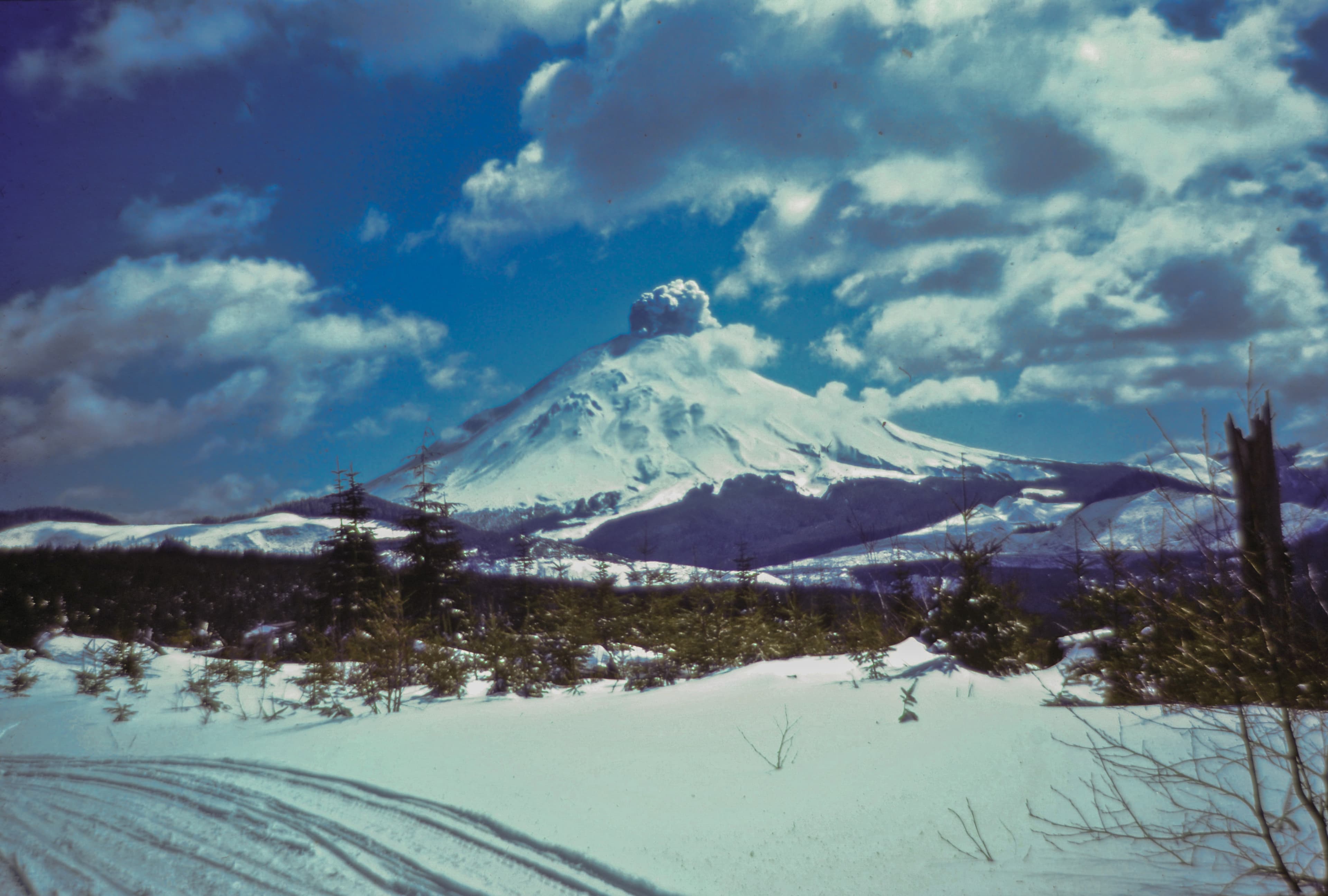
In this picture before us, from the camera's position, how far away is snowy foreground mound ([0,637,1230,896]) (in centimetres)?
267

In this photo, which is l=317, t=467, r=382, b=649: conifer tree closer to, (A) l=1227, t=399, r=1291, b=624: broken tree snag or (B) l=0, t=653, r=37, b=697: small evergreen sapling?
(B) l=0, t=653, r=37, b=697: small evergreen sapling

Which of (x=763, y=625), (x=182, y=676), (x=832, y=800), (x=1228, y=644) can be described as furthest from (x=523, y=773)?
(x=182, y=676)

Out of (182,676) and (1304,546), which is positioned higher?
(1304,546)

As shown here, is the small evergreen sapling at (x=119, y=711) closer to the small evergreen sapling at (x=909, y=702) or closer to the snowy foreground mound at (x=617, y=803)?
the snowy foreground mound at (x=617, y=803)

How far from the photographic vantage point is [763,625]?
28.6ft

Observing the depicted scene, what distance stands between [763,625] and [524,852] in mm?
5973

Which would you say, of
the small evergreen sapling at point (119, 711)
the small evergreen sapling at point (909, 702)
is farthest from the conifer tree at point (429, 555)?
the small evergreen sapling at point (909, 702)

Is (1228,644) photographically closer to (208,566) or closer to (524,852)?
(524,852)

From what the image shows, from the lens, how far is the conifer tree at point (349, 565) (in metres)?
21.3

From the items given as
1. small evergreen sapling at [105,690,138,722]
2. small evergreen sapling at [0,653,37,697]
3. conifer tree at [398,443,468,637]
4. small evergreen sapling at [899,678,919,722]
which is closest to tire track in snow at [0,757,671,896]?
small evergreen sapling at [899,678,919,722]

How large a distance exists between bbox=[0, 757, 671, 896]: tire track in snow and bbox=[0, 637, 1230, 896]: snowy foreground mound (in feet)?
0.05

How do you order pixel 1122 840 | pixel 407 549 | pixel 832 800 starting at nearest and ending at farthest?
pixel 1122 840 → pixel 832 800 → pixel 407 549

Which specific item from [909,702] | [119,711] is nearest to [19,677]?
[119,711]

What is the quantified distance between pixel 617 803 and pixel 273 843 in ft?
5.36
